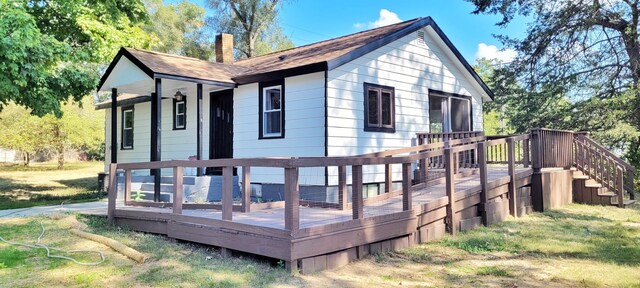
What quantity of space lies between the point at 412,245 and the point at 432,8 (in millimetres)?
21969

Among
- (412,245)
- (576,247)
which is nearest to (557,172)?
(576,247)

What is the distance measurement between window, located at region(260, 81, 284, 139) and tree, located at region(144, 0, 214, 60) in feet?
66.3

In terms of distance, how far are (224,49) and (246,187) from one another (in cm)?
779

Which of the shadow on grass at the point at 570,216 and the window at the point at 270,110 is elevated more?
the window at the point at 270,110

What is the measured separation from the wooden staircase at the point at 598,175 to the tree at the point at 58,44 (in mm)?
12214

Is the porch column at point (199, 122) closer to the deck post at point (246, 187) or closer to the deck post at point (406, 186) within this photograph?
the deck post at point (246, 187)

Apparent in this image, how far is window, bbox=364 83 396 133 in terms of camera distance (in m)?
9.15

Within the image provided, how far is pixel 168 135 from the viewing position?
1218 centimetres

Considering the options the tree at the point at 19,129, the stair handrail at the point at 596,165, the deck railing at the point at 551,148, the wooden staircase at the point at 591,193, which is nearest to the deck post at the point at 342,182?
the deck railing at the point at 551,148

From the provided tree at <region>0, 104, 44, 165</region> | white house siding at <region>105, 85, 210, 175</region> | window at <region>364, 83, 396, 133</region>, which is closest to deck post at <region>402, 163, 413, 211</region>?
window at <region>364, 83, 396, 133</region>

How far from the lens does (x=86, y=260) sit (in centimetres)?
488

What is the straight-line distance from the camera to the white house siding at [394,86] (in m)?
8.52

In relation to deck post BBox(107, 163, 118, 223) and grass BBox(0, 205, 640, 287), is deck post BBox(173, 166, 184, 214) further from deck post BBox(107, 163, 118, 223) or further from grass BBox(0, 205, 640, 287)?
deck post BBox(107, 163, 118, 223)

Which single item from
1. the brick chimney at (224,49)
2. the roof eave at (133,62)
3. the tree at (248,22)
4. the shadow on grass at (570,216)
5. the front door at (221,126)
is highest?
the tree at (248,22)
